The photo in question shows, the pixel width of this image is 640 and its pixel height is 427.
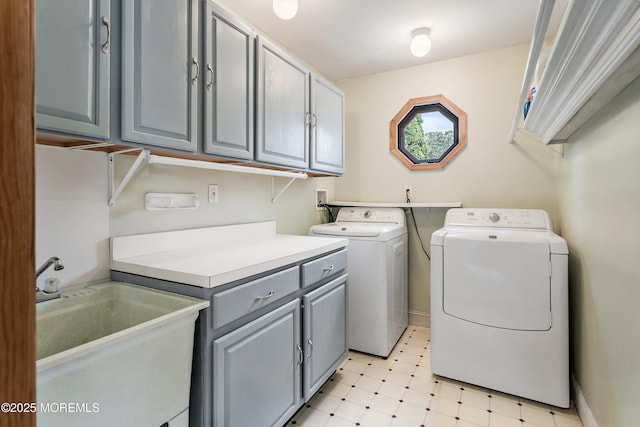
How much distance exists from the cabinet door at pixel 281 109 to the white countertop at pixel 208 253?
510 millimetres

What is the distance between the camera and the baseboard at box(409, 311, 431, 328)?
2982mm

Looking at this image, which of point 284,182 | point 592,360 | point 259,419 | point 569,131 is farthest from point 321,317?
point 569,131

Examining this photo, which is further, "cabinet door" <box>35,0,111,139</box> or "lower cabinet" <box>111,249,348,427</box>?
"lower cabinet" <box>111,249,348,427</box>

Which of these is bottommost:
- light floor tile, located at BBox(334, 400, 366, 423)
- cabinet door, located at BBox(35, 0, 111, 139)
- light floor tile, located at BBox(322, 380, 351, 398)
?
light floor tile, located at BBox(334, 400, 366, 423)

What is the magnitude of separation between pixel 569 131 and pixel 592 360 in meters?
1.23

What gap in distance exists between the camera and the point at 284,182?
2559 mm

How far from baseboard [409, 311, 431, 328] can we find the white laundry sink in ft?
7.74

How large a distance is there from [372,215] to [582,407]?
1.85m

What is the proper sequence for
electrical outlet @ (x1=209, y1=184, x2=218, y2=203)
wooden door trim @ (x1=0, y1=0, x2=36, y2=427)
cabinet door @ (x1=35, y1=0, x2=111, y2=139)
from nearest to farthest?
1. wooden door trim @ (x1=0, y1=0, x2=36, y2=427)
2. cabinet door @ (x1=35, y1=0, x2=111, y2=139)
3. electrical outlet @ (x1=209, y1=184, x2=218, y2=203)

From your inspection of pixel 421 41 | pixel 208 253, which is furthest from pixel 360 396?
pixel 421 41

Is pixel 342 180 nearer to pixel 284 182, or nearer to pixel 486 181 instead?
pixel 284 182

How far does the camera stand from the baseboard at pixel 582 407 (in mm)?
1598

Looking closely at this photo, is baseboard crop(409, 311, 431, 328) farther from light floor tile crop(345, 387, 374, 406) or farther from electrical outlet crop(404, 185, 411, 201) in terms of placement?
light floor tile crop(345, 387, 374, 406)

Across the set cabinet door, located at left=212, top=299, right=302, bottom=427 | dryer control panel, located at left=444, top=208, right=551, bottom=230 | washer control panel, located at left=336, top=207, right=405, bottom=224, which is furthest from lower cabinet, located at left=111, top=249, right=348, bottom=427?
dryer control panel, located at left=444, top=208, right=551, bottom=230
